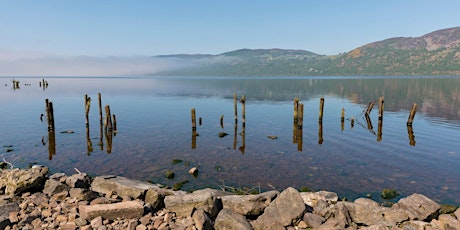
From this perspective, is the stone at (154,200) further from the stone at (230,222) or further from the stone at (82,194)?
the stone at (230,222)

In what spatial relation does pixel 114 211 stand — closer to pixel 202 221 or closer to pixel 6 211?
Answer: pixel 202 221

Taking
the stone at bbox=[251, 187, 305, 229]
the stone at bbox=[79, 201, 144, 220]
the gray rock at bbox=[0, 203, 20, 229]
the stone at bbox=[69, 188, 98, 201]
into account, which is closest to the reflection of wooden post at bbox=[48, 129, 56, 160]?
the stone at bbox=[69, 188, 98, 201]

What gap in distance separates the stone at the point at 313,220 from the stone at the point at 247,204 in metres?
1.52

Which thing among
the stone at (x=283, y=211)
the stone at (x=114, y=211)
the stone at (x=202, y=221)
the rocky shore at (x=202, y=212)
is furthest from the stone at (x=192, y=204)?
the stone at (x=283, y=211)

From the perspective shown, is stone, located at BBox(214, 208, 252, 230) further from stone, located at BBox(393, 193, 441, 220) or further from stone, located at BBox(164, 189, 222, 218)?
stone, located at BBox(393, 193, 441, 220)

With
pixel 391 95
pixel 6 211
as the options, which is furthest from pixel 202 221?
pixel 391 95

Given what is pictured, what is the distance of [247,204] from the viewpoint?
35.4 ft

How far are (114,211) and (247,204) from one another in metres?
4.73

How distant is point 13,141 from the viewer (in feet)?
95.8

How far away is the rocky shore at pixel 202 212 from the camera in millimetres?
9664

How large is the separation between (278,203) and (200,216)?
2946 mm

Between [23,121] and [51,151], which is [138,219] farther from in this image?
[23,121]

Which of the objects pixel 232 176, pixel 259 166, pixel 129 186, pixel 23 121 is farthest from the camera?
pixel 23 121

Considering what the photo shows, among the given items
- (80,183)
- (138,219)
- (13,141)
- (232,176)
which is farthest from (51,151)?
(138,219)
